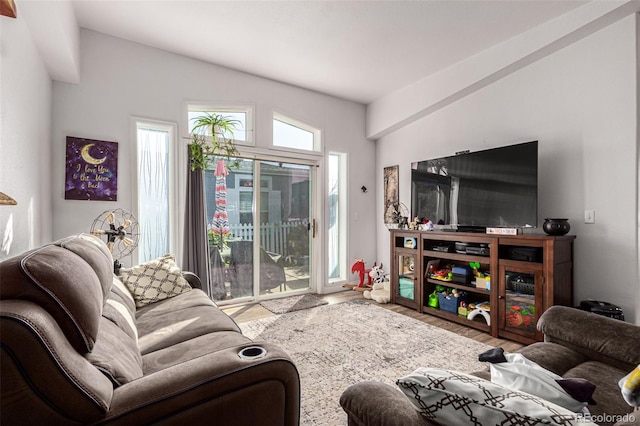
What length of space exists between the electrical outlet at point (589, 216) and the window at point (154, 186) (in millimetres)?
4205

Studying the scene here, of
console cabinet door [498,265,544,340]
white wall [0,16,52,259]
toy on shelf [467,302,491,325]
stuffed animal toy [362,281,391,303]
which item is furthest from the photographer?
stuffed animal toy [362,281,391,303]

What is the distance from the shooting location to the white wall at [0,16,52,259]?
5.91 ft

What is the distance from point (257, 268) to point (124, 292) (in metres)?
2.13

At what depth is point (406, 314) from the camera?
3670 millimetres

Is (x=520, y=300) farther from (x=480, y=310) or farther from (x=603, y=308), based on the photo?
(x=603, y=308)

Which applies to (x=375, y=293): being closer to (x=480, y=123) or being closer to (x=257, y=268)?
(x=257, y=268)

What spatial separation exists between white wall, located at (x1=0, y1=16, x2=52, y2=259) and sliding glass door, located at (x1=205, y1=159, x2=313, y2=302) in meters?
1.56

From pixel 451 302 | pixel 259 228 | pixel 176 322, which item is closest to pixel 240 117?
pixel 259 228

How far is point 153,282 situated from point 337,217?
10.0 feet

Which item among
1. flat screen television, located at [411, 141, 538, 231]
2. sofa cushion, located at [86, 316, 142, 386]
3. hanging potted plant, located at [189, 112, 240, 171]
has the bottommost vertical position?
sofa cushion, located at [86, 316, 142, 386]

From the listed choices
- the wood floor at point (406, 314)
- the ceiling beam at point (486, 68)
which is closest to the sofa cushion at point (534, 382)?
the wood floor at point (406, 314)

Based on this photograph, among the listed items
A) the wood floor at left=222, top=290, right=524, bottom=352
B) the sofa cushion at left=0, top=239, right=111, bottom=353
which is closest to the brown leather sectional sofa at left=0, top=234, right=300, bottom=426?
the sofa cushion at left=0, top=239, right=111, bottom=353

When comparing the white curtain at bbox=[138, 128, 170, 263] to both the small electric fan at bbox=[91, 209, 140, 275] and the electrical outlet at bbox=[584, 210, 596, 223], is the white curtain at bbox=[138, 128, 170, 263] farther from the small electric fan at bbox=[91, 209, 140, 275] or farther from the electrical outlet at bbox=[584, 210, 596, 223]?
the electrical outlet at bbox=[584, 210, 596, 223]

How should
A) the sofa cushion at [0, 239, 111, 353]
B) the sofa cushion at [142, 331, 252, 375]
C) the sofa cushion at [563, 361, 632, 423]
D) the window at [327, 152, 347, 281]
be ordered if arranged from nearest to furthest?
the sofa cushion at [0, 239, 111, 353]
the sofa cushion at [563, 361, 632, 423]
the sofa cushion at [142, 331, 252, 375]
the window at [327, 152, 347, 281]
